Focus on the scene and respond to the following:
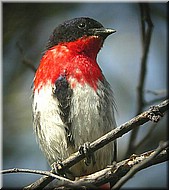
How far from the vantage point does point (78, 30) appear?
4.58 meters

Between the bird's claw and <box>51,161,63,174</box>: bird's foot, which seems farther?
<box>51,161,63,174</box>: bird's foot

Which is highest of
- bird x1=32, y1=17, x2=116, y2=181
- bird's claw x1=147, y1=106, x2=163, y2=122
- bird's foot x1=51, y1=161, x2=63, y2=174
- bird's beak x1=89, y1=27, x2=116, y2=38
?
bird's beak x1=89, y1=27, x2=116, y2=38

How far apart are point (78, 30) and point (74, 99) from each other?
807mm

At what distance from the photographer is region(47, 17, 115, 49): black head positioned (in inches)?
179

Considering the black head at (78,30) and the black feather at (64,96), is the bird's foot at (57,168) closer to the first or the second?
the black feather at (64,96)

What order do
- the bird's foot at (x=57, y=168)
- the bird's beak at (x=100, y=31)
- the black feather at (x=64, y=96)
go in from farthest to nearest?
the bird's beak at (x=100, y=31)
the black feather at (x=64, y=96)
the bird's foot at (x=57, y=168)

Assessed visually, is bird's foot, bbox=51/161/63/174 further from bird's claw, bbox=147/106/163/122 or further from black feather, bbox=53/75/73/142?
bird's claw, bbox=147/106/163/122

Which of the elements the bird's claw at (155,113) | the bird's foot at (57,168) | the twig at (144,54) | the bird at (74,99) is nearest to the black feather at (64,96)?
the bird at (74,99)

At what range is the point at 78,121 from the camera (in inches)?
162

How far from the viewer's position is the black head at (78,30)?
14.9 ft

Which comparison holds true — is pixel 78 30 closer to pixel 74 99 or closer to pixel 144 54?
pixel 144 54

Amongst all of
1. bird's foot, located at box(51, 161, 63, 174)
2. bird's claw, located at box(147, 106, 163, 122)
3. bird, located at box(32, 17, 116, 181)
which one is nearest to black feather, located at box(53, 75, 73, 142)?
bird, located at box(32, 17, 116, 181)

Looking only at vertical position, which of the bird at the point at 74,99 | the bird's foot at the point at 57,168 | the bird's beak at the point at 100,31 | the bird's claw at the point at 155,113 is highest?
the bird's beak at the point at 100,31

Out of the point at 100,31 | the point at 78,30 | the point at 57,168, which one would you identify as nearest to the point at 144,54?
the point at 100,31
